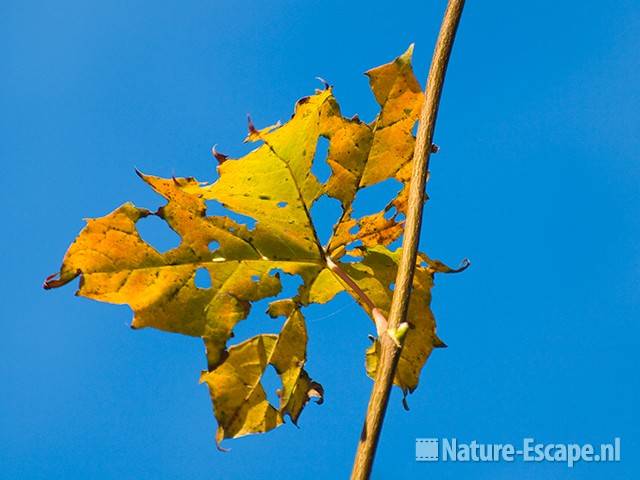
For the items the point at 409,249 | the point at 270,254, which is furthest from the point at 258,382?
the point at 409,249

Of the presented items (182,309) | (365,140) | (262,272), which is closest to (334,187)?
(365,140)

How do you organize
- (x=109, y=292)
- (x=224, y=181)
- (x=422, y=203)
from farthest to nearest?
(x=224, y=181) → (x=109, y=292) → (x=422, y=203)

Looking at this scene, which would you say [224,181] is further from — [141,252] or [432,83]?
[432,83]

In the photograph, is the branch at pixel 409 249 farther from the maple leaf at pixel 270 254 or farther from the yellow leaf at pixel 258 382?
the yellow leaf at pixel 258 382

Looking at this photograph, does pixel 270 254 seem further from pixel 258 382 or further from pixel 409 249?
pixel 409 249

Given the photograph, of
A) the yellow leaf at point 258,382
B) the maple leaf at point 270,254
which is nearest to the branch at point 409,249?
the maple leaf at point 270,254

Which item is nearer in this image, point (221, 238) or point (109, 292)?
point (109, 292)

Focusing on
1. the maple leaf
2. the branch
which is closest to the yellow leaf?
the maple leaf
